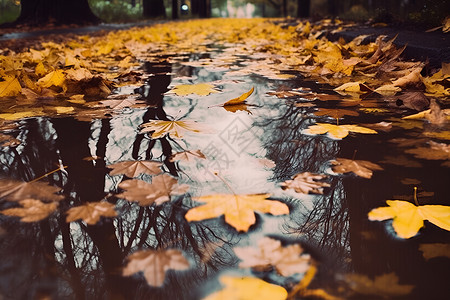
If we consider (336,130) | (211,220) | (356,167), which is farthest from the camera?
(336,130)

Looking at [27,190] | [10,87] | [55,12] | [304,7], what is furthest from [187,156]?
[304,7]

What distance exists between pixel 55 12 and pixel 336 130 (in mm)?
10920

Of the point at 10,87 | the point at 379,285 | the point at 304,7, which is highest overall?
the point at 304,7

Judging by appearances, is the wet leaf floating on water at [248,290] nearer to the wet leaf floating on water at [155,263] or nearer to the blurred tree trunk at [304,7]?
the wet leaf floating on water at [155,263]

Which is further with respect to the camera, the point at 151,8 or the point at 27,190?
the point at 151,8

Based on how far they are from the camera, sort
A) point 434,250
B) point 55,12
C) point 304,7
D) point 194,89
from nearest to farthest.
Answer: point 434,250, point 194,89, point 55,12, point 304,7

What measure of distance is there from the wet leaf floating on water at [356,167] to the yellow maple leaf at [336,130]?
251mm

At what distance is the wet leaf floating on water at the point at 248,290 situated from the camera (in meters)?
0.60

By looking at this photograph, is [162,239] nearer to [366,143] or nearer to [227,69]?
[366,143]

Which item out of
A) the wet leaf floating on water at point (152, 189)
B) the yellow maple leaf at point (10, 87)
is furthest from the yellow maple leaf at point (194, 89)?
the wet leaf floating on water at point (152, 189)

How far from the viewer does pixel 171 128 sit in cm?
151

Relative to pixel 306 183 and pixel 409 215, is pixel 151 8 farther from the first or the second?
pixel 409 215

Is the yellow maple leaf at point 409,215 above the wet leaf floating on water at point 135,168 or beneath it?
beneath

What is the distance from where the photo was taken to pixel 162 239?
30.0 inches
